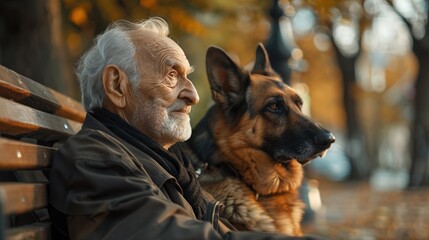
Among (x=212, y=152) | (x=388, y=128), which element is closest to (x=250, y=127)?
(x=212, y=152)

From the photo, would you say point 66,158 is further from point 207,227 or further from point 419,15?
point 419,15

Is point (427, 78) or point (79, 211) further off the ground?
point (79, 211)

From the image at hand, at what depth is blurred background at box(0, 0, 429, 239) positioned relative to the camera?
27.0 feet

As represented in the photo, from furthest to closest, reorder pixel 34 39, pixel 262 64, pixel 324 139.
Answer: pixel 34 39
pixel 262 64
pixel 324 139

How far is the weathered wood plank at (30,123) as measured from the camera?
2990 mm

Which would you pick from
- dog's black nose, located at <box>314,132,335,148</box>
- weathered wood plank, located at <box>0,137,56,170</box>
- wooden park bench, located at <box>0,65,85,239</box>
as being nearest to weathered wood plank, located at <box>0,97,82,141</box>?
wooden park bench, located at <box>0,65,85,239</box>

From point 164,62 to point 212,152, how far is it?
124 centimetres

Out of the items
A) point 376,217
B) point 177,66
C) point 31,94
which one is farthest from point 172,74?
point 376,217

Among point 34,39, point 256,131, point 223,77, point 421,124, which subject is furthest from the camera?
point 421,124

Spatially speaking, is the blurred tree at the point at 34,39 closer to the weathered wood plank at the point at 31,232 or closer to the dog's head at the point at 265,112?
the dog's head at the point at 265,112

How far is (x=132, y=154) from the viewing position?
3.17 metres

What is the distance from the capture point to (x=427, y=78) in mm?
19969

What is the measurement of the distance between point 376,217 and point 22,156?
10.1m

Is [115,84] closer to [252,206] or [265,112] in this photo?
[252,206]
